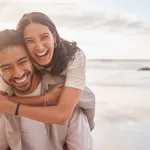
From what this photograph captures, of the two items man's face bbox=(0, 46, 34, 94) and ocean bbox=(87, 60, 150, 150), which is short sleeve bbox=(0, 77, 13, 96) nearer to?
man's face bbox=(0, 46, 34, 94)

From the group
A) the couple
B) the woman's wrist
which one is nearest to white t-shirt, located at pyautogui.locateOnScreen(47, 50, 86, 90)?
the couple

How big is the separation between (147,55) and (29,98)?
65 centimetres

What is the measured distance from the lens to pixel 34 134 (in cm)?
136

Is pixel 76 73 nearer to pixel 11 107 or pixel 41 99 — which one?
pixel 41 99

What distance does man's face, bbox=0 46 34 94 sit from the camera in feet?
4.20

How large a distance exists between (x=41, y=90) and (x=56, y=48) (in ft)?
0.58

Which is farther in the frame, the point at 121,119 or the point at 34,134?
the point at 121,119

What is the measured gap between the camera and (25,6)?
4.99 feet

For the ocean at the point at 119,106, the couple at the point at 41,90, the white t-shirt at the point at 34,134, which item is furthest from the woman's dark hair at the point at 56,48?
the ocean at the point at 119,106

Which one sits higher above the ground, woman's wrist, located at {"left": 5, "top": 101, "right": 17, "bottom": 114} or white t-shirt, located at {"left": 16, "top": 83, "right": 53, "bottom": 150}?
woman's wrist, located at {"left": 5, "top": 101, "right": 17, "bottom": 114}

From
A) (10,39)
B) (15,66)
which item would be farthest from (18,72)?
(10,39)

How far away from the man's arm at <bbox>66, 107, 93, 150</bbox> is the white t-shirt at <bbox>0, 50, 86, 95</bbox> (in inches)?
4.9

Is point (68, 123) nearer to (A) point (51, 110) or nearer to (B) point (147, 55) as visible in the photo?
(A) point (51, 110)

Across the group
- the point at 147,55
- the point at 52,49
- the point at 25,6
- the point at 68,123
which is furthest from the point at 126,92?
the point at 25,6
